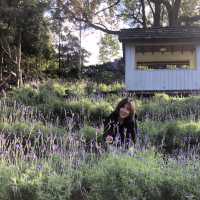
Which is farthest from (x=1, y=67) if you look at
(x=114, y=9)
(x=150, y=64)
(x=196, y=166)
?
(x=196, y=166)

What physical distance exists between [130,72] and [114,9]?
14192 mm

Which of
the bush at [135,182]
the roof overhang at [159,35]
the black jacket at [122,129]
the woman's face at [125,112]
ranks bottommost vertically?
the bush at [135,182]

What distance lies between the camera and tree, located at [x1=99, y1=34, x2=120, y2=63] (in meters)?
38.2

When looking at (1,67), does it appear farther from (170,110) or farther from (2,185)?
(2,185)

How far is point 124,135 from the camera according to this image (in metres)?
7.83

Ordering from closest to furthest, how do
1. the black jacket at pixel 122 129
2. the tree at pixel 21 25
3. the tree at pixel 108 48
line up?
the black jacket at pixel 122 129 → the tree at pixel 21 25 → the tree at pixel 108 48

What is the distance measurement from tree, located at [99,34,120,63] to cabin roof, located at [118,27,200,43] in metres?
16.3

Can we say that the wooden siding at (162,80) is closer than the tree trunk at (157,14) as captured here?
Yes

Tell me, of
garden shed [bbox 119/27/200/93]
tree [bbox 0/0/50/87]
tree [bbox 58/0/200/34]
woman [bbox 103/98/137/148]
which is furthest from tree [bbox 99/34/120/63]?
woman [bbox 103/98/137/148]

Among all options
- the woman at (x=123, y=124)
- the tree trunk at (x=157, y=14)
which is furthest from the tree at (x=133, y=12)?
the woman at (x=123, y=124)

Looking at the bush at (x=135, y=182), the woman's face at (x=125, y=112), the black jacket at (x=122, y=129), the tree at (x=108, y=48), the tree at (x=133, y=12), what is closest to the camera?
the bush at (x=135, y=182)

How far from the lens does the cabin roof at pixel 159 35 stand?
21.3 m

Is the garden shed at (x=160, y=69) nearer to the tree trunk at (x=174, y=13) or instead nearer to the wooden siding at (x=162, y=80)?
the wooden siding at (x=162, y=80)

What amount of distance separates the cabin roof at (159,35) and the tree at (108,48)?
16302 millimetres
